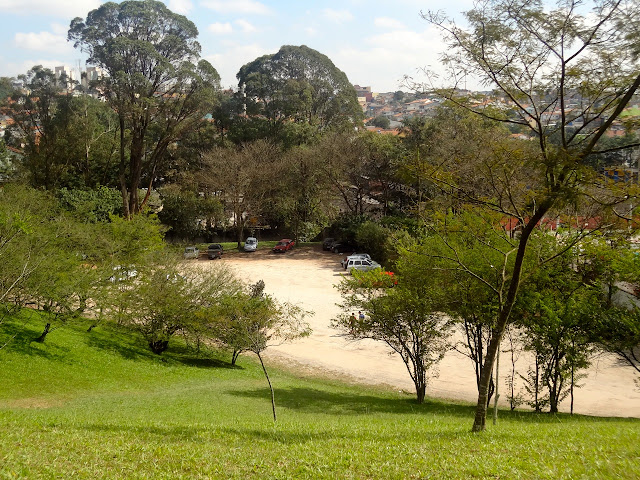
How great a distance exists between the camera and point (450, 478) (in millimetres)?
5602

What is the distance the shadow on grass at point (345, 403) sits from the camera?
12.6 metres

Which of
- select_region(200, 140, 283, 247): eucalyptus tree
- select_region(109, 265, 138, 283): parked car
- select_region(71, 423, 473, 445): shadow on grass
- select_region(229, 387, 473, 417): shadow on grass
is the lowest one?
select_region(229, 387, 473, 417): shadow on grass

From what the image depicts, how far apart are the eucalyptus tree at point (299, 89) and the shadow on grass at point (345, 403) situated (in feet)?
122

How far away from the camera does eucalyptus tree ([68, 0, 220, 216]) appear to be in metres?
33.7

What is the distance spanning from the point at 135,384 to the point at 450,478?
1162 cm

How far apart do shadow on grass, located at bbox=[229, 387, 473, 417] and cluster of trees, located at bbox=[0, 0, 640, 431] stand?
87 centimetres

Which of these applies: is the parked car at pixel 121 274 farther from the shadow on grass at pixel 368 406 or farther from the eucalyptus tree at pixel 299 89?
the eucalyptus tree at pixel 299 89

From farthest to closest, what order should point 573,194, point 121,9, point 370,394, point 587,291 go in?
point 121,9
point 370,394
point 587,291
point 573,194

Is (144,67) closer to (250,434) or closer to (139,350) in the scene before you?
(139,350)

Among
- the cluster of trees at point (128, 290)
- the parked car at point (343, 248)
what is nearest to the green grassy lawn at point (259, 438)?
the cluster of trees at point (128, 290)

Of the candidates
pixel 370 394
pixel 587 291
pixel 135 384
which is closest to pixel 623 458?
pixel 587 291

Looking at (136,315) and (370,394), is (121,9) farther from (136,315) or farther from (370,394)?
(370,394)

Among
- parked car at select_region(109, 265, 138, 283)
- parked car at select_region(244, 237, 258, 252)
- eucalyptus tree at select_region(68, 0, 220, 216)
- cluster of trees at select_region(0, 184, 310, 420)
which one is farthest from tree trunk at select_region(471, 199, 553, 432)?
→ parked car at select_region(244, 237, 258, 252)

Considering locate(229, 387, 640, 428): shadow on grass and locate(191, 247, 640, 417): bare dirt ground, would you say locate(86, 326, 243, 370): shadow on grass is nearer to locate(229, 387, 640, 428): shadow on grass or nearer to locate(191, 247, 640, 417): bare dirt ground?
locate(191, 247, 640, 417): bare dirt ground
